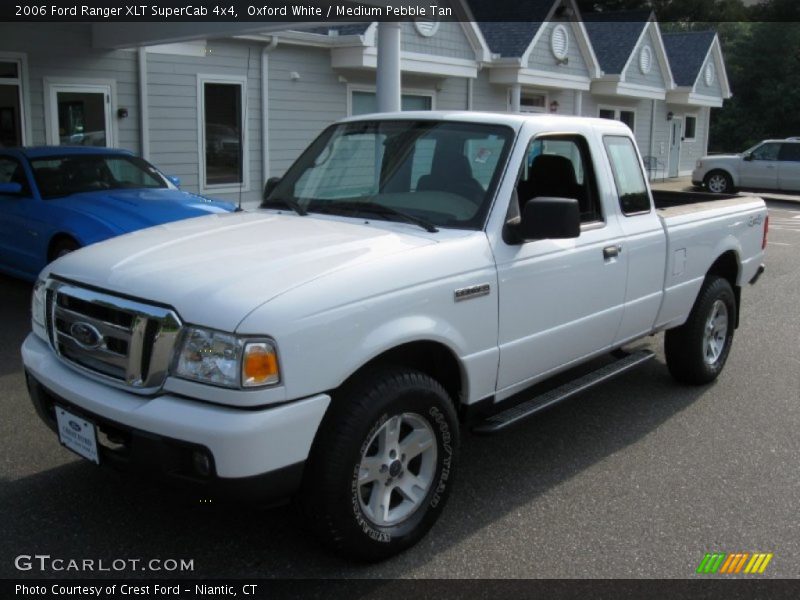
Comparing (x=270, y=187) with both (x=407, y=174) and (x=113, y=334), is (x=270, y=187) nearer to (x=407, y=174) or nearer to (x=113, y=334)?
(x=407, y=174)

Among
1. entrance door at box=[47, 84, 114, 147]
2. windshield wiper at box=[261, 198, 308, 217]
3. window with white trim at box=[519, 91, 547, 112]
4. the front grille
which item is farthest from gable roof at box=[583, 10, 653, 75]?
the front grille

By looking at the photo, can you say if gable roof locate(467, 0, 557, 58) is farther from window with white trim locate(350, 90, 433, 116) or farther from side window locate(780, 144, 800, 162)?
side window locate(780, 144, 800, 162)

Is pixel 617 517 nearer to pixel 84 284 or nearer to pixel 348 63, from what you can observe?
pixel 84 284

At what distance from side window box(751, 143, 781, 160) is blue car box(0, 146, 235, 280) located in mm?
18707

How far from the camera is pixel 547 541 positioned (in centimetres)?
365

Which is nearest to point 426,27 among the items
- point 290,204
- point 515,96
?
point 515,96

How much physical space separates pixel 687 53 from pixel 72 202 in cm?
2951

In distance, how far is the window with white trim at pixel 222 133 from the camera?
14.1 metres

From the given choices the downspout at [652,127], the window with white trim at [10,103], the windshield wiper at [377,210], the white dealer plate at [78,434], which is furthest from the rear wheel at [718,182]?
the white dealer plate at [78,434]

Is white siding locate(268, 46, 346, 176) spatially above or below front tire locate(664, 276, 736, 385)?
above

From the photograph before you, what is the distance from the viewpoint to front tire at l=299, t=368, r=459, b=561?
3096 millimetres

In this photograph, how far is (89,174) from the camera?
8.55 m

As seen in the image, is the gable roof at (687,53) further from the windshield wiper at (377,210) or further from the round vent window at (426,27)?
the windshield wiper at (377,210)

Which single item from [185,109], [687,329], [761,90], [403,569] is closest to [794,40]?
[761,90]
